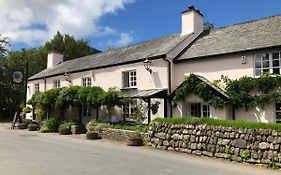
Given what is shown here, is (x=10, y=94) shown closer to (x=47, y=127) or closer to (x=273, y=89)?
(x=47, y=127)

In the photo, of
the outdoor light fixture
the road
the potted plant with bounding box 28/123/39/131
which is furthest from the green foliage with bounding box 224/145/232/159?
the potted plant with bounding box 28/123/39/131

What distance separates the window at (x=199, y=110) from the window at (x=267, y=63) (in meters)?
3.32

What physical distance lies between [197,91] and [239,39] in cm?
399

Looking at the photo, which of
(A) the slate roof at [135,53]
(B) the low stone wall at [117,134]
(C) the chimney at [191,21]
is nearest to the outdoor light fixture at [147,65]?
(A) the slate roof at [135,53]

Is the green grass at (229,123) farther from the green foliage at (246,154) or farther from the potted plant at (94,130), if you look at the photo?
the potted plant at (94,130)

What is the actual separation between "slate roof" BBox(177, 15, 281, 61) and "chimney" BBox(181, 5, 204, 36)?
2.62 ft

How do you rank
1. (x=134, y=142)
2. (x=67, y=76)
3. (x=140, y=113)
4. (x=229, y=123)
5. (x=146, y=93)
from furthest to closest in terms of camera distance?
(x=67, y=76) < (x=140, y=113) < (x=146, y=93) < (x=134, y=142) < (x=229, y=123)

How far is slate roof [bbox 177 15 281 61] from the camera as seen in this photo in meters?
16.8

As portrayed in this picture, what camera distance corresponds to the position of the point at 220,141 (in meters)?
13.0

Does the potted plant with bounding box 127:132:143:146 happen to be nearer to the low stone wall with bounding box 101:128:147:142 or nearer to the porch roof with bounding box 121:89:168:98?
the low stone wall with bounding box 101:128:147:142

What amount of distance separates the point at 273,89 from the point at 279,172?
231 inches

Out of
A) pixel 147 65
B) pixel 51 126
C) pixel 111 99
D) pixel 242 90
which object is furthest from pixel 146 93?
pixel 51 126

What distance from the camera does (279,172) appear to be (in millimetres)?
10609

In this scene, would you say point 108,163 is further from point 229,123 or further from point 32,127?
point 32,127
